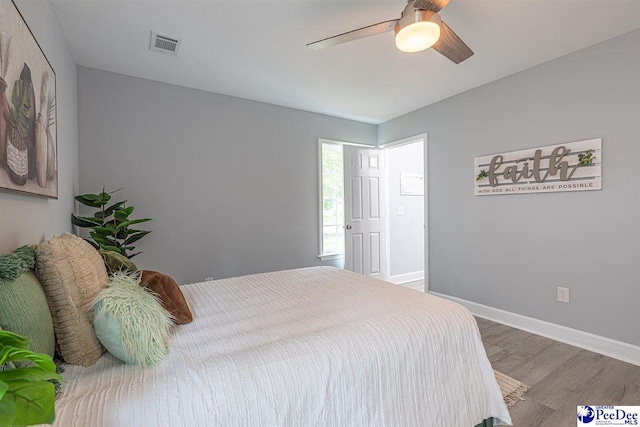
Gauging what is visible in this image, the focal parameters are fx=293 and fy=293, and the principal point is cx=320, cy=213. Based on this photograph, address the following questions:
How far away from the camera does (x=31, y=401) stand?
0.39 meters

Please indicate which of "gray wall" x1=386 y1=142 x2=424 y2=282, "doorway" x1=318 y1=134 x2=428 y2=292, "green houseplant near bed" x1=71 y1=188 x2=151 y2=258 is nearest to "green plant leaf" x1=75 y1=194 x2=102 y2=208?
"green houseplant near bed" x1=71 y1=188 x2=151 y2=258

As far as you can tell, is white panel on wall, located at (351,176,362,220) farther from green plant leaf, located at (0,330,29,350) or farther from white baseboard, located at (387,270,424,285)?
green plant leaf, located at (0,330,29,350)

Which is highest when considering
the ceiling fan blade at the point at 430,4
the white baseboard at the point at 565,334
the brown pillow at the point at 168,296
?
the ceiling fan blade at the point at 430,4

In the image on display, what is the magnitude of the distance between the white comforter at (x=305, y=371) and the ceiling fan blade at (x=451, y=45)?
1.49 m

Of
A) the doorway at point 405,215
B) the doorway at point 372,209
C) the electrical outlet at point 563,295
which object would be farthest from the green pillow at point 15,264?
the doorway at point 405,215

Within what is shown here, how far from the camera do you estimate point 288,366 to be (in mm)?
997

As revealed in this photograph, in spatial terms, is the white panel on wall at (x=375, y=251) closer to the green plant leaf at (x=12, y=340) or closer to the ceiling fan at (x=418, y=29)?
the ceiling fan at (x=418, y=29)

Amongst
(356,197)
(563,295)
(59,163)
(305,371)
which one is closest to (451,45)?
(305,371)

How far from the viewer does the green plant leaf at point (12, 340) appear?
0.41 metres

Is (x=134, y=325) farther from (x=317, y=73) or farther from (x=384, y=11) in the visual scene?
(x=317, y=73)

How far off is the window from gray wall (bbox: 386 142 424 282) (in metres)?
0.83

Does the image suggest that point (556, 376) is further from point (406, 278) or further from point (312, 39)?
point (312, 39)

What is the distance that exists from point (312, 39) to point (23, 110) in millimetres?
1787

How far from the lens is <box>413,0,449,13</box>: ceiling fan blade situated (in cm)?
148
